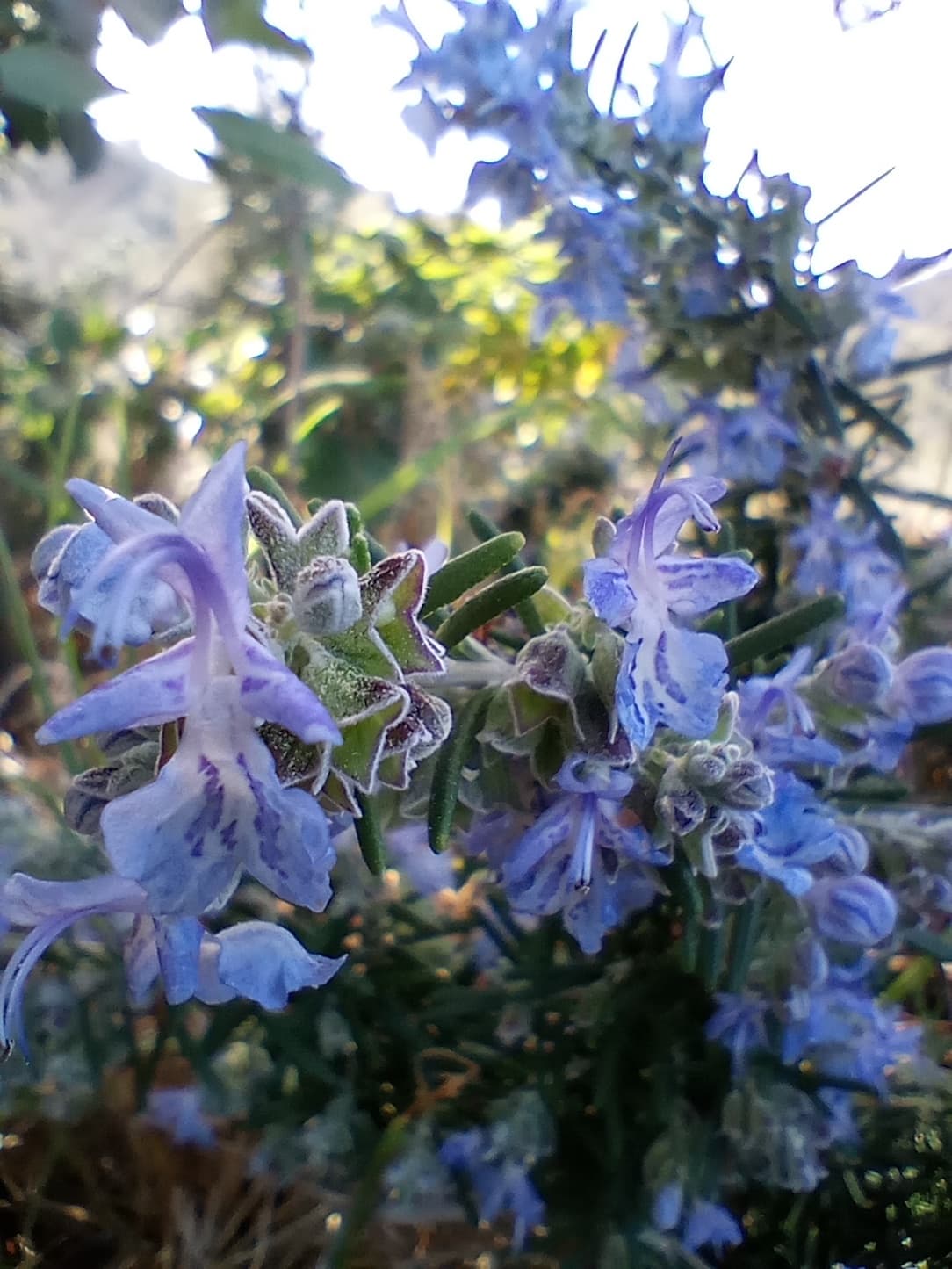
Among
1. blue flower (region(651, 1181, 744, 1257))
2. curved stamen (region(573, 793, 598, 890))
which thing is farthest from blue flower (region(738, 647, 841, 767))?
blue flower (region(651, 1181, 744, 1257))

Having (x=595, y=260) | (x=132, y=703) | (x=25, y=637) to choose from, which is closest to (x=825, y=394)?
(x=595, y=260)

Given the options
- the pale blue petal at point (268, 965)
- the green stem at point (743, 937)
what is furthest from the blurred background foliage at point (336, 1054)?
the pale blue petal at point (268, 965)

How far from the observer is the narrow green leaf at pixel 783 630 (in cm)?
58

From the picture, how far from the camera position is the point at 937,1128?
787mm

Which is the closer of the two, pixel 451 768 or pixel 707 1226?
pixel 451 768

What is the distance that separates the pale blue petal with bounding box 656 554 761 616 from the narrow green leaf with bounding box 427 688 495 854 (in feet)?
0.35

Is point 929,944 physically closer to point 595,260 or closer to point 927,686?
point 927,686

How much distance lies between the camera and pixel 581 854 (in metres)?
0.48

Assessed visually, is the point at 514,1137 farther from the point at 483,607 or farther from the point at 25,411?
the point at 25,411

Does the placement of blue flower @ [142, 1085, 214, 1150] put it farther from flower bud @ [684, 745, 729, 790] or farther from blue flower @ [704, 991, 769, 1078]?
Result: flower bud @ [684, 745, 729, 790]

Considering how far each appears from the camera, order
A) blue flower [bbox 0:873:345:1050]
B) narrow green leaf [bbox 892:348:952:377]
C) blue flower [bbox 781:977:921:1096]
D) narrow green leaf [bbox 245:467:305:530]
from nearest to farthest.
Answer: blue flower [bbox 0:873:345:1050] → narrow green leaf [bbox 245:467:305:530] → blue flower [bbox 781:977:921:1096] → narrow green leaf [bbox 892:348:952:377]

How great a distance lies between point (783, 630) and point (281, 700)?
0.35m

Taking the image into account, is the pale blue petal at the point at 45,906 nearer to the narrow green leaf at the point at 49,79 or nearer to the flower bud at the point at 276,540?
the flower bud at the point at 276,540

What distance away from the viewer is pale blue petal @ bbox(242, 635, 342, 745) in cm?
32
